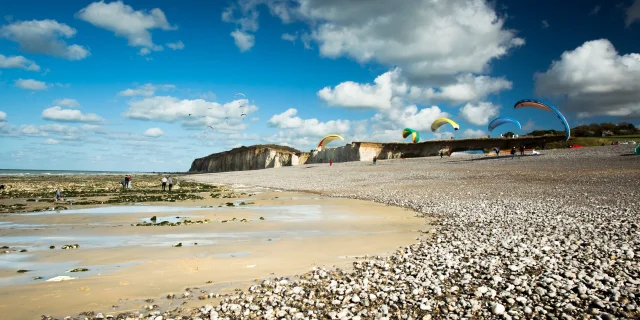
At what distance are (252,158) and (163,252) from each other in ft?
333

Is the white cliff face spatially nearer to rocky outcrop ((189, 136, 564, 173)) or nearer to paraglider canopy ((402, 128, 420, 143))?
rocky outcrop ((189, 136, 564, 173))

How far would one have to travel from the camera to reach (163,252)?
32.2 ft

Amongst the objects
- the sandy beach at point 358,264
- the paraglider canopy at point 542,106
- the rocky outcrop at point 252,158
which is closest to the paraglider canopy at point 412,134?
the paraglider canopy at point 542,106

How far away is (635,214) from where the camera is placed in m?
12.7

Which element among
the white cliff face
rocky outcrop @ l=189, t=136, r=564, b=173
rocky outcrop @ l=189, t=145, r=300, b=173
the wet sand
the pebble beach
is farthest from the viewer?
the white cliff face

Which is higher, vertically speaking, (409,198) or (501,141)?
(501,141)

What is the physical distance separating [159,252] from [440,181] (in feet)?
77.4

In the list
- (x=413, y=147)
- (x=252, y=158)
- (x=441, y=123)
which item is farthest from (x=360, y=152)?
(x=252, y=158)

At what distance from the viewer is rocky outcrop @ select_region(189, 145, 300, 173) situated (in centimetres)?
9931

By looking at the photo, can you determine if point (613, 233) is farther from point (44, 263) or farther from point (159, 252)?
point (44, 263)

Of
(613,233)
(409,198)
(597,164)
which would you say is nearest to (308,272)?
(613,233)

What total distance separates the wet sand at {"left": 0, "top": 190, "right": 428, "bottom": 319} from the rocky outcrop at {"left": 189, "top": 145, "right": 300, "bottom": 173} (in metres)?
81.2

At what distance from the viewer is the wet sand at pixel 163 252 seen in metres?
6.52

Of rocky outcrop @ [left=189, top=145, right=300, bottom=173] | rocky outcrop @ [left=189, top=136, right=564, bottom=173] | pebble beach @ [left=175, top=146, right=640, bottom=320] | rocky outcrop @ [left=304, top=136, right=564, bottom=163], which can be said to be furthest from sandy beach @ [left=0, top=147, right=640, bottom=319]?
rocky outcrop @ [left=189, top=145, right=300, bottom=173]
